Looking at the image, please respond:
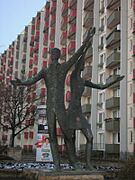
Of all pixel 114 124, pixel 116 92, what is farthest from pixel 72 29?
pixel 114 124

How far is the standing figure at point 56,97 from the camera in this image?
10.9 m

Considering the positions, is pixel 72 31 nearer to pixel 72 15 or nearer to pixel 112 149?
pixel 72 15

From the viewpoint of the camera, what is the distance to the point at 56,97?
36.1 feet

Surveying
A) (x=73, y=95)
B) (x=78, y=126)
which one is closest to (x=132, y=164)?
(x=78, y=126)

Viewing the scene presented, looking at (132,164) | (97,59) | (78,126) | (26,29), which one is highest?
(26,29)

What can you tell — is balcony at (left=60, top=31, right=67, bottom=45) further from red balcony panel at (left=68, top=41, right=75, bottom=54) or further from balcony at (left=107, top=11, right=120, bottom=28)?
balcony at (left=107, top=11, right=120, bottom=28)

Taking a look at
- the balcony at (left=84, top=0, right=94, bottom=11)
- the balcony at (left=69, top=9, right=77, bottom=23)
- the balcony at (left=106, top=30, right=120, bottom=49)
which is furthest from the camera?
the balcony at (left=69, top=9, right=77, bottom=23)

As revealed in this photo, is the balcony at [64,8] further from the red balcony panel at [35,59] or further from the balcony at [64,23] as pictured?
the red balcony panel at [35,59]

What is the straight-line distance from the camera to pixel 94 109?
53156 millimetres

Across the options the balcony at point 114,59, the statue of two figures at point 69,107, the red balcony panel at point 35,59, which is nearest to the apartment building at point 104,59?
the balcony at point 114,59

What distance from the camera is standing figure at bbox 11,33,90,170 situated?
10.9 metres

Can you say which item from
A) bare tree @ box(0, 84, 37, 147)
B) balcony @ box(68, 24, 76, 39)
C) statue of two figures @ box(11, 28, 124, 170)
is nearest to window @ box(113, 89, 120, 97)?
bare tree @ box(0, 84, 37, 147)

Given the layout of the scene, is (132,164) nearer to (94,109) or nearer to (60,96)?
(60,96)

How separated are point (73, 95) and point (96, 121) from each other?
138ft
